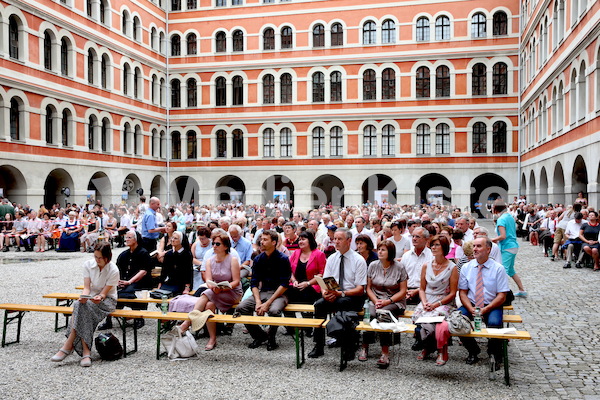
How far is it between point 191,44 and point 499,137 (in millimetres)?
22933

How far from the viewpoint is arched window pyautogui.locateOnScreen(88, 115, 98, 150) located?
107 ft

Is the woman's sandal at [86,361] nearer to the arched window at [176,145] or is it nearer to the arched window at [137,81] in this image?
the arched window at [137,81]

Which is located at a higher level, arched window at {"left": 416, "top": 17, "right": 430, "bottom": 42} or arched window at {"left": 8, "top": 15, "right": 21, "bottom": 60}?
arched window at {"left": 416, "top": 17, "right": 430, "bottom": 42}

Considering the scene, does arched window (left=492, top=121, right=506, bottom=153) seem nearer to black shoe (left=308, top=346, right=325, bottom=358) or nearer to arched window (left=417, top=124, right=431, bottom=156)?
arched window (left=417, top=124, right=431, bottom=156)

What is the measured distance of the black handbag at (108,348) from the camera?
22.9 ft

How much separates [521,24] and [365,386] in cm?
3454

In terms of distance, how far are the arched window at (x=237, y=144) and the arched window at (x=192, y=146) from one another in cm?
297

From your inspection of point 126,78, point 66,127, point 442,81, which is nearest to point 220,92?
point 126,78

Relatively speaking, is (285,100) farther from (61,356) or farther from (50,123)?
(61,356)

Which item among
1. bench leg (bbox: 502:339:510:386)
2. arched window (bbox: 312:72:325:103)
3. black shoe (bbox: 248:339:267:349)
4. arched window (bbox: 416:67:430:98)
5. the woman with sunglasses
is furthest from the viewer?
arched window (bbox: 312:72:325:103)

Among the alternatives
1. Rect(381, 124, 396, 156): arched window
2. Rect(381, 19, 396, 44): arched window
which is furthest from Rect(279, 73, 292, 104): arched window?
Rect(381, 124, 396, 156): arched window

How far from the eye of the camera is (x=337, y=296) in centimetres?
728

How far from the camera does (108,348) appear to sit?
7.00m

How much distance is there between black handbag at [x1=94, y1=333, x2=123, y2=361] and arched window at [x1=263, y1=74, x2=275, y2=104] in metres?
33.4
